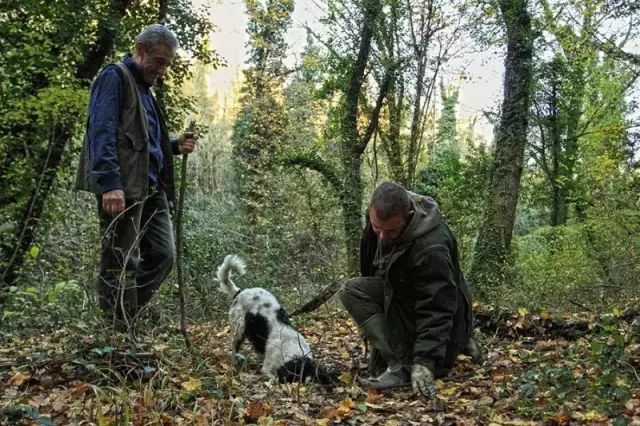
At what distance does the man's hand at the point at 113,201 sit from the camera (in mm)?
3914

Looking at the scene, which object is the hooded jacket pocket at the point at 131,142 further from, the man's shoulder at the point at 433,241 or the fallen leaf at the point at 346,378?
the fallen leaf at the point at 346,378

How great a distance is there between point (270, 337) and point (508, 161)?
7496 millimetres

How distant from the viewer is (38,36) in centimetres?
720

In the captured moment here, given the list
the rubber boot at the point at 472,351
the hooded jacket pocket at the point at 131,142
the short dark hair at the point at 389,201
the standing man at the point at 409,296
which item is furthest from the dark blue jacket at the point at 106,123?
the rubber boot at the point at 472,351

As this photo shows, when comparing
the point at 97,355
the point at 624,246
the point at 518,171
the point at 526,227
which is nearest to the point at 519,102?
the point at 518,171

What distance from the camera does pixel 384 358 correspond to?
4.71m

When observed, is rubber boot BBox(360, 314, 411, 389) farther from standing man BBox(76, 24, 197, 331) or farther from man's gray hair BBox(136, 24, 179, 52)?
man's gray hair BBox(136, 24, 179, 52)

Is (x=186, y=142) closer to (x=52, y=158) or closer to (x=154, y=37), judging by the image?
(x=154, y=37)

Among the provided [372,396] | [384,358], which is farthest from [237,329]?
[372,396]

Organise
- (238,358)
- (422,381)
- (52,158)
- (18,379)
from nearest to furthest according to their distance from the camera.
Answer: (18,379), (422,381), (238,358), (52,158)

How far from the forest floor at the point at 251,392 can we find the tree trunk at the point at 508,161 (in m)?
6.32

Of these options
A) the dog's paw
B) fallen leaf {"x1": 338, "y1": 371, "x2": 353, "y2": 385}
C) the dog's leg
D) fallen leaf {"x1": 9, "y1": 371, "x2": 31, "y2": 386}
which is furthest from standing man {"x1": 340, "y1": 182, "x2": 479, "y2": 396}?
fallen leaf {"x1": 9, "y1": 371, "x2": 31, "y2": 386}

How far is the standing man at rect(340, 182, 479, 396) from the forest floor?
0.21 m

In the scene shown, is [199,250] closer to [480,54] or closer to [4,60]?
[4,60]
